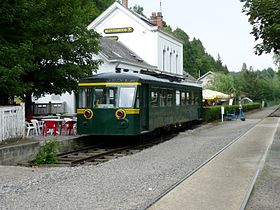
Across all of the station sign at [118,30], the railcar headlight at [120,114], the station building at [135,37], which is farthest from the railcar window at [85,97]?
the station sign at [118,30]

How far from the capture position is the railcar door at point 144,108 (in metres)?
17.6

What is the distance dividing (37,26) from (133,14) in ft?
84.3

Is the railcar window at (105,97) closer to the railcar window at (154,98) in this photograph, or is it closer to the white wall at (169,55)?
the railcar window at (154,98)

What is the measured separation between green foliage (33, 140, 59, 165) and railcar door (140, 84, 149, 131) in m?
4.68

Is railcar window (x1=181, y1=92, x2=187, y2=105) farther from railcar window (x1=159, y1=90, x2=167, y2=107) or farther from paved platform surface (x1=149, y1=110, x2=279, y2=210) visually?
paved platform surface (x1=149, y1=110, x2=279, y2=210)

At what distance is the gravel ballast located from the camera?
297 inches

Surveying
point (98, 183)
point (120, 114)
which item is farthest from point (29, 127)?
point (98, 183)

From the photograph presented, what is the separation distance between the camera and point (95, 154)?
51.7 feet

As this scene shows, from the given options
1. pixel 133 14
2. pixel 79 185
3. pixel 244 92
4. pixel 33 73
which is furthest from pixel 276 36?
pixel 244 92

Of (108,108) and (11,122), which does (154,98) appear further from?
(11,122)

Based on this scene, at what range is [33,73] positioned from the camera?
20219 millimetres

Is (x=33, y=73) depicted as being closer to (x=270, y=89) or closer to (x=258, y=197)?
(x=258, y=197)

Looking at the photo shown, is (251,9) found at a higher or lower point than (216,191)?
higher

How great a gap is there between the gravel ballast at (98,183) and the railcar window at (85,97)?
4.83 metres
